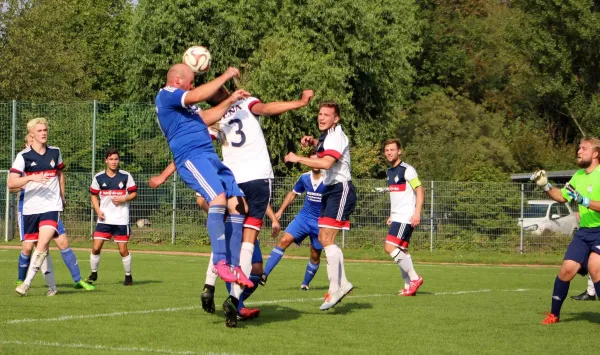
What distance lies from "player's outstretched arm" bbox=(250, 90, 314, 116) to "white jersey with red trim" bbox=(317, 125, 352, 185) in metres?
1.18

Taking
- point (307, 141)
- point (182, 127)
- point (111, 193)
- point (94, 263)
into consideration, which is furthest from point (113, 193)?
point (182, 127)

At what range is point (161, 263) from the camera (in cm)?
A: 2106

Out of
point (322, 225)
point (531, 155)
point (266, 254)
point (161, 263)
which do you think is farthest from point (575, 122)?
point (322, 225)

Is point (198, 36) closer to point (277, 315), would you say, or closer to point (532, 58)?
point (532, 58)

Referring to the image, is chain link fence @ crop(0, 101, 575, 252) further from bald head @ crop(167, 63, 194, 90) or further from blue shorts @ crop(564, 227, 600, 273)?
bald head @ crop(167, 63, 194, 90)

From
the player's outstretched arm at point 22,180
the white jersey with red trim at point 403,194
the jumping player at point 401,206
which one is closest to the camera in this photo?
the player's outstretched arm at point 22,180

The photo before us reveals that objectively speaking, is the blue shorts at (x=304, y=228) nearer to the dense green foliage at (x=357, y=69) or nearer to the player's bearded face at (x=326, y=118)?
the player's bearded face at (x=326, y=118)

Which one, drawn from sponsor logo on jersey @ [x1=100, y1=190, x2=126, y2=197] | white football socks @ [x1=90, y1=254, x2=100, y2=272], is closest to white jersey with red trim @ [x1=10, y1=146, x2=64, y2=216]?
white football socks @ [x1=90, y1=254, x2=100, y2=272]

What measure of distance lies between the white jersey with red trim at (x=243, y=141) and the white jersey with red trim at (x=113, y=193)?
6.44 m

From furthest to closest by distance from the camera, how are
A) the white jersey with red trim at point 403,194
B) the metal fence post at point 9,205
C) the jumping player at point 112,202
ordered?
the metal fence post at point 9,205 → the jumping player at point 112,202 → the white jersey with red trim at point 403,194

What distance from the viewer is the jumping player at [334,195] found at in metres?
10.4

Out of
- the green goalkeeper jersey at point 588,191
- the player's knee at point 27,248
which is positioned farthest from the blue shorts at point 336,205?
the player's knee at point 27,248

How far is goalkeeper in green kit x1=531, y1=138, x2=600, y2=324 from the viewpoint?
32.6 ft

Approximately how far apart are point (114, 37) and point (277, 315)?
50.1 m
